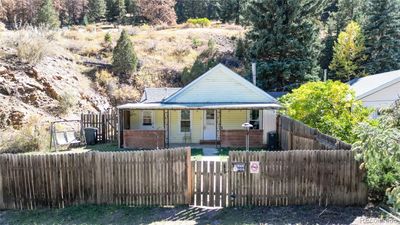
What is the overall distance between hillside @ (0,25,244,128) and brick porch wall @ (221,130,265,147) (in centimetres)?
1164

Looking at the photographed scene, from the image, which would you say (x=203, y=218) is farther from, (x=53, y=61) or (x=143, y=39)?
(x=143, y=39)

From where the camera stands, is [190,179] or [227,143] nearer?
[190,179]

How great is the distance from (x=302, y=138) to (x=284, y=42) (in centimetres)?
1901

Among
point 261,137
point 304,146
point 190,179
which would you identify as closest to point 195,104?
point 261,137

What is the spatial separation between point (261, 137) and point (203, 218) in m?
11.4

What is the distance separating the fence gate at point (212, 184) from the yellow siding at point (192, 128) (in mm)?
12152

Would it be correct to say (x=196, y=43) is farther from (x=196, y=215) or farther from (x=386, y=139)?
(x=386, y=139)

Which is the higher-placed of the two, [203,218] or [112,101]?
[112,101]

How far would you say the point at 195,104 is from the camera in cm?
1988

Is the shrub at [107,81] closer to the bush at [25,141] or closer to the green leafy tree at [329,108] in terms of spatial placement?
the bush at [25,141]

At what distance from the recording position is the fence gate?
28.1ft

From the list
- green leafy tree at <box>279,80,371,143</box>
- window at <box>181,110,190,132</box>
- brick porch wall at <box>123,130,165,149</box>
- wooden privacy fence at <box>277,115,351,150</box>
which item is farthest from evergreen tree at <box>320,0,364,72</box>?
brick porch wall at <box>123,130,165,149</box>

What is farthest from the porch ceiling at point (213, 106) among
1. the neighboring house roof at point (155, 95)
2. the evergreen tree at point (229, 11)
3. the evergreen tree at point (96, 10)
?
the evergreen tree at point (96, 10)

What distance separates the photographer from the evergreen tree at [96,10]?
195ft
